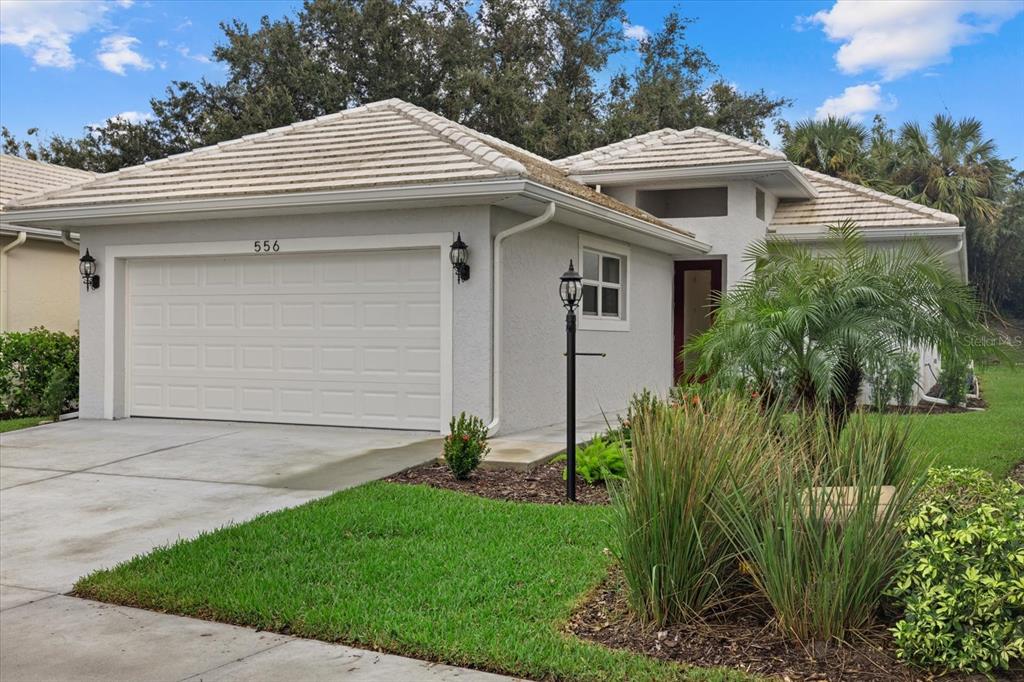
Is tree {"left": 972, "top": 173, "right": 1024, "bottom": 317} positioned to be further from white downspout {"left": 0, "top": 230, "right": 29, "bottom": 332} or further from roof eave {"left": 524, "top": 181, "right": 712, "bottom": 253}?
white downspout {"left": 0, "top": 230, "right": 29, "bottom": 332}

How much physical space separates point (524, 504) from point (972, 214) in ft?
98.8

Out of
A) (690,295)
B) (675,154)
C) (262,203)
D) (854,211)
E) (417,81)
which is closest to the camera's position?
(262,203)

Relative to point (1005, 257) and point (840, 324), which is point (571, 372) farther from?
point (1005, 257)

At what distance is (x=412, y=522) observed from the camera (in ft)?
22.4

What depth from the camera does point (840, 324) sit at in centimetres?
733

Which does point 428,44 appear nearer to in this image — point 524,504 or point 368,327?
point 368,327

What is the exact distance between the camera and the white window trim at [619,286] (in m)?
13.3

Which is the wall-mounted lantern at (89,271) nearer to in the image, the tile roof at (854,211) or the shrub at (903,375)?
the shrub at (903,375)

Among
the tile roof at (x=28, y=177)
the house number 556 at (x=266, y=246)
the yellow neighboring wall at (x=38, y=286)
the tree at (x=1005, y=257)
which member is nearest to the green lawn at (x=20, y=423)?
the yellow neighboring wall at (x=38, y=286)

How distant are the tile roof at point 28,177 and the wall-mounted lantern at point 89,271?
4.24 m

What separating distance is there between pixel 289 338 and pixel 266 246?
3.91 ft

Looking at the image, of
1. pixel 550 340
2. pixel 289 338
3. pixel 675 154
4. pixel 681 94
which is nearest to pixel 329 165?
pixel 289 338

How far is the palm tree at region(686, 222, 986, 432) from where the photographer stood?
24.0 ft

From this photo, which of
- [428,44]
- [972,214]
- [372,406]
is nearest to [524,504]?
[372,406]
